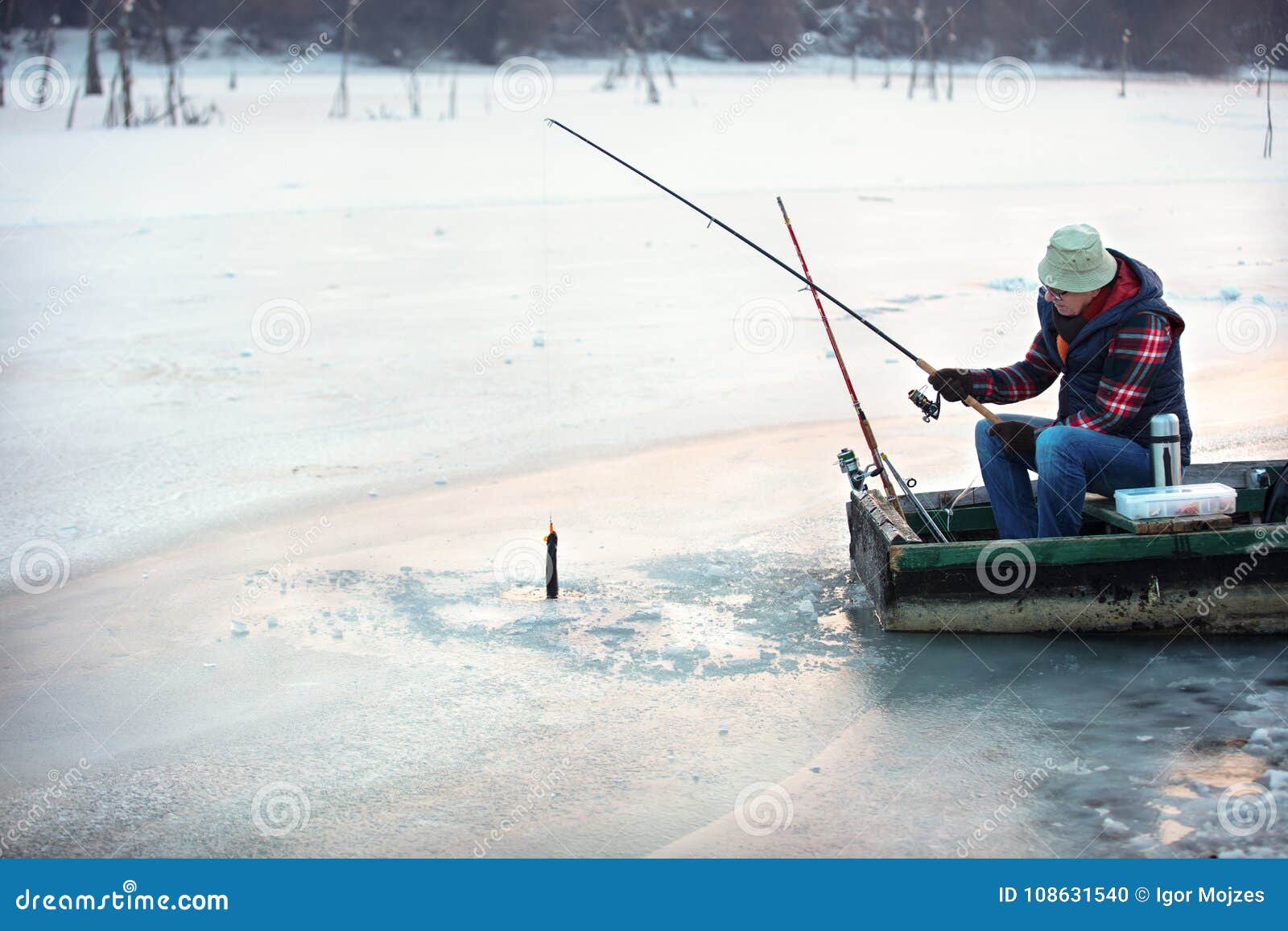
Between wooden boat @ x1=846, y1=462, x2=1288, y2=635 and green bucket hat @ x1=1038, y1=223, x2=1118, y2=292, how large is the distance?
0.63 metres

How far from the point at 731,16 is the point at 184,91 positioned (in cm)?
1000

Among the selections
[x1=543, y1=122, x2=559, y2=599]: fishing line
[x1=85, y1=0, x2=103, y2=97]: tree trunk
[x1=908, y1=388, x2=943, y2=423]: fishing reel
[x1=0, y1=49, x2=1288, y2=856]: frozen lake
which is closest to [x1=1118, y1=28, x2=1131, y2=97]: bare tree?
[x1=0, y1=49, x2=1288, y2=856]: frozen lake

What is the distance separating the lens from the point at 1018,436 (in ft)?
13.4

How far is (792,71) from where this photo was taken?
76.6ft

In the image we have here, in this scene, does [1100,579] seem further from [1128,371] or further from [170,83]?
[170,83]

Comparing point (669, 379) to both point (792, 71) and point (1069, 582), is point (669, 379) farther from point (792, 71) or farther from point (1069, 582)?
point (792, 71)

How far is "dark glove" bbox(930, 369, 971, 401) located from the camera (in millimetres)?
4184

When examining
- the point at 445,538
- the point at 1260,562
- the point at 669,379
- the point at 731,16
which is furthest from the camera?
the point at 731,16

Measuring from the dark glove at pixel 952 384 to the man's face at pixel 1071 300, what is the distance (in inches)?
13.5

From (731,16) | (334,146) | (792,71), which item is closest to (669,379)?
(334,146)

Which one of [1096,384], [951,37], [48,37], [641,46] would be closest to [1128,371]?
[1096,384]

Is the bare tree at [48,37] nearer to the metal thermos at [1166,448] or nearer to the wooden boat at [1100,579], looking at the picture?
the wooden boat at [1100,579]

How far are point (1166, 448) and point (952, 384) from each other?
0.64 m

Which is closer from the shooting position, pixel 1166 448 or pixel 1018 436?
pixel 1166 448
